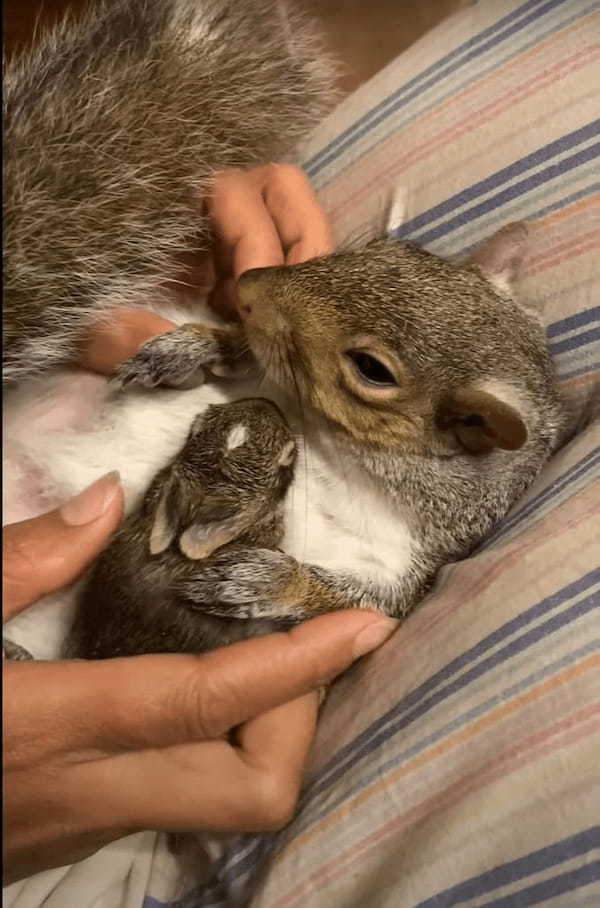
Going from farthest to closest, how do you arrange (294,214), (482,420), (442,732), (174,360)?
1. (294,214)
2. (174,360)
3. (482,420)
4. (442,732)

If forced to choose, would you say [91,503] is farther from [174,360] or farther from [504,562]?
[504,562]

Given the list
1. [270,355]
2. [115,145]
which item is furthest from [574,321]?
[115,145]

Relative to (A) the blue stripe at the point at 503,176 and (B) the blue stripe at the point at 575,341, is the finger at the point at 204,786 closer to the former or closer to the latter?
(B) the blue stripe at the point at 575,341

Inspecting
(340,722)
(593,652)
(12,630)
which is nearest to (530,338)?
(593,652)

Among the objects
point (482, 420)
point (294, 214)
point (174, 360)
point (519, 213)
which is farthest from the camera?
point (294, 214)

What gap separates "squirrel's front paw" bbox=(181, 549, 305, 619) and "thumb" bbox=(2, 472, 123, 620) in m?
0.11

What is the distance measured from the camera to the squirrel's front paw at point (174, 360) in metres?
0.97

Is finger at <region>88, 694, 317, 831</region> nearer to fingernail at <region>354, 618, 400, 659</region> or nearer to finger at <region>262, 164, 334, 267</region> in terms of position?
fingernail at <region>354, 618, 400, 659</region>

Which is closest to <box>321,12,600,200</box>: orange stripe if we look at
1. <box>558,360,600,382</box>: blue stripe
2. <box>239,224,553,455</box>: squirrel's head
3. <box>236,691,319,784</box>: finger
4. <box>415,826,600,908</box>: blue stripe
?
<box>239,224,553,455</box>: squirrel's head

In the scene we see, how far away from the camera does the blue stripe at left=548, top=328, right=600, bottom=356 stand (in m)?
0.99

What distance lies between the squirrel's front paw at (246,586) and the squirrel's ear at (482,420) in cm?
24

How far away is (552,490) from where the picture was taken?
900 mm

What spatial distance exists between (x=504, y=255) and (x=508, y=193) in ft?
0.37

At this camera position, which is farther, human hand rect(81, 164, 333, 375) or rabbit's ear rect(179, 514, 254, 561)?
human hand rect(81, 164, 333, 375)
